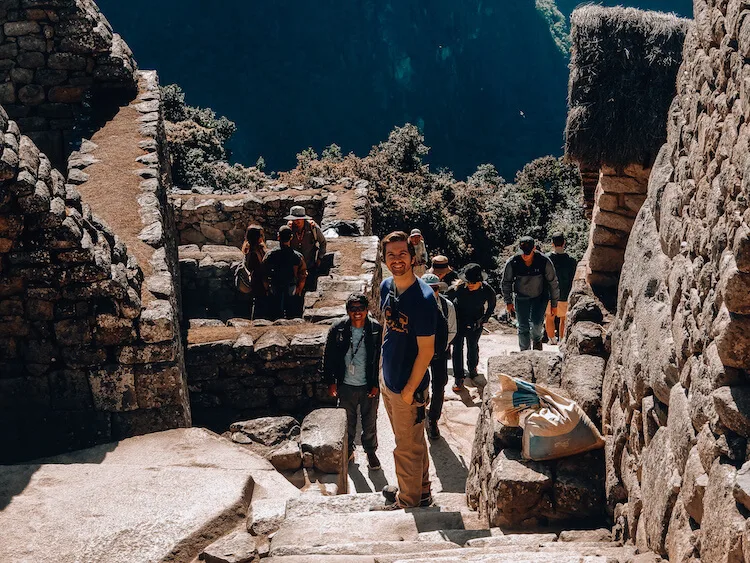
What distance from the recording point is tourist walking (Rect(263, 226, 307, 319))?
29.9ft

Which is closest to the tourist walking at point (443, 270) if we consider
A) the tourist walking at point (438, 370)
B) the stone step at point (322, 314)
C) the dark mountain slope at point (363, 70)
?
the tourist walking at point (438, 370)

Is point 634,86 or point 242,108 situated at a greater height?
point 242,108

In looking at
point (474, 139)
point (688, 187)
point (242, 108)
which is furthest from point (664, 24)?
point (474, 139)

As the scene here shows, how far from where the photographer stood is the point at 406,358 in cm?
491

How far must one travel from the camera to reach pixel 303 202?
14.3 m

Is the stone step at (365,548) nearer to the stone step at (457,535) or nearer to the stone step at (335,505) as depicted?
the stone step at (457,535)

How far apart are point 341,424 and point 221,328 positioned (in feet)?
8.40

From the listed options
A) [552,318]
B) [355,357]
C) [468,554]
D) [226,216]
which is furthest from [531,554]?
[226,216]

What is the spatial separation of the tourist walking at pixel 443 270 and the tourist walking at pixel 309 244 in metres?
2.32

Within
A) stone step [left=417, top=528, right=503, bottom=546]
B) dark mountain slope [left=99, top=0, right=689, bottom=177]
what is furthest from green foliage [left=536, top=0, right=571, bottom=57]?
stone step [left=417, top=528, right=503, bottom=546]

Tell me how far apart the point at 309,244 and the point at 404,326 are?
236 inches

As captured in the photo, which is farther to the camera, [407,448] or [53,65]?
[53,65]

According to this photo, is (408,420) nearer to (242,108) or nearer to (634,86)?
(634,86)

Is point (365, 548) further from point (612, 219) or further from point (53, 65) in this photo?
point (53, 65)
